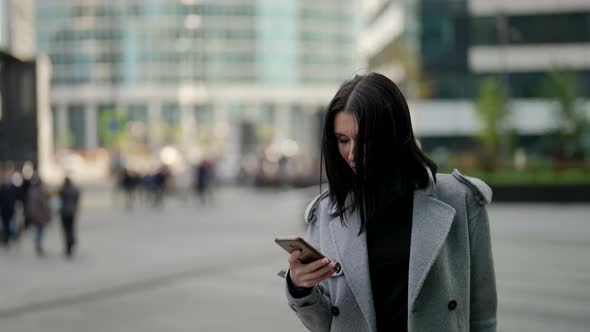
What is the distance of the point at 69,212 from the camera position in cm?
1383

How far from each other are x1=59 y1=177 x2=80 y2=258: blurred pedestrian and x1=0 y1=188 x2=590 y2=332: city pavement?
0.32 m

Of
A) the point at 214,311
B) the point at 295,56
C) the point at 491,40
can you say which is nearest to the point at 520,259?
the point at 214,311

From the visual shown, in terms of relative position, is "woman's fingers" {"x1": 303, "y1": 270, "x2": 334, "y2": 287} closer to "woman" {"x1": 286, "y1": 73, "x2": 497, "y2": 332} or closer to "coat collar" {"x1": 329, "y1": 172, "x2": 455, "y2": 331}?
"woman" {"x1": 286, "y1": 73, "x2": 497, "y2": 332}

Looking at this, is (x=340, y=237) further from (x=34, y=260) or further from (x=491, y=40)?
(x=491, y=40)

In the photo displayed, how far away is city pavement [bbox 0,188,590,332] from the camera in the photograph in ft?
25.8

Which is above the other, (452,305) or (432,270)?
(432,270)

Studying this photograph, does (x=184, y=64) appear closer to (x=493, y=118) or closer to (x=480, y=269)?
(x=493, y=118)

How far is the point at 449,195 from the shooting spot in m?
2.63

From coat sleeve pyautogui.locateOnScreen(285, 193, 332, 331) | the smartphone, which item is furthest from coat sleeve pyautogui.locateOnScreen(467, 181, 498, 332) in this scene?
the smartphone

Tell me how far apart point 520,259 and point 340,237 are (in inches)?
401

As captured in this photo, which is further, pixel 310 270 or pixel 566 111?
pixel 566 111

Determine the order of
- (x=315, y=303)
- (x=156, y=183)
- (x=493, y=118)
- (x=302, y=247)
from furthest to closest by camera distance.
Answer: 1. (x=493, y=118)
2. (x=156, y=183)
3. (x=315, y=303)
4. (x=302, y=247)

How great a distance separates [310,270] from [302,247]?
0.11 m

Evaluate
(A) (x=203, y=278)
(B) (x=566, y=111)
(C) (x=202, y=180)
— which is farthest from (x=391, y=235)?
(B) (x=566, y=111)
